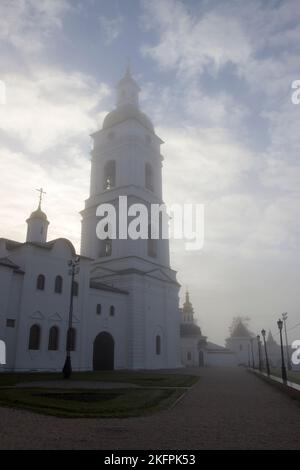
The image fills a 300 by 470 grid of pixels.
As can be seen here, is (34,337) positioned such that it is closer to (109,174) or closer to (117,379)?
(117,379)

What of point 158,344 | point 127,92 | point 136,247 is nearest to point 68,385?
point 136,247

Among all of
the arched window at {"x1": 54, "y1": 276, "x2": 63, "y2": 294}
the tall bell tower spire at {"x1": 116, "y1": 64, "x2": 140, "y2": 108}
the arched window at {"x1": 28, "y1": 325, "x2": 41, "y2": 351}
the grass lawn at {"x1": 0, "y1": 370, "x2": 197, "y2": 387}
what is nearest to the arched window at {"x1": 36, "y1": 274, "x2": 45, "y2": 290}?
the arched window at {"x1": 54, "y1": 276, "x2": 63, "y2": 294}

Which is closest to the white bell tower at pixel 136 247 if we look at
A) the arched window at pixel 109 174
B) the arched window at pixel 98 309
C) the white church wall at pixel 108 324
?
the arched window at pixel 109 174

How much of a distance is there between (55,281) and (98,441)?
93.0 ft

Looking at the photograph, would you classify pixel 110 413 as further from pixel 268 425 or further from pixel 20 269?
pixel 20 269

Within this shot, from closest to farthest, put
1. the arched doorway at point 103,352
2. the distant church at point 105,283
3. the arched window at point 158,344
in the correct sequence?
the distant church at point 105,283
the arched doorway at point 103,352
the arched window at point 158,344

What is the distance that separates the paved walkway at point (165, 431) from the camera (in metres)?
7.14

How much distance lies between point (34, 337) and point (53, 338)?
1889 mm

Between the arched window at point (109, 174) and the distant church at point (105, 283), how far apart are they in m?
0.14

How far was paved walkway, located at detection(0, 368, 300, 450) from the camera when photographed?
714 centimetres

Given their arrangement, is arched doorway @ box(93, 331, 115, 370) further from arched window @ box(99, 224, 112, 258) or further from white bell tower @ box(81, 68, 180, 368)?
arched window @ box(99, 224, 112, 258)

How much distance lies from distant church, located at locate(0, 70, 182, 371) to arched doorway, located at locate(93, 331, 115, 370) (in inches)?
3.7

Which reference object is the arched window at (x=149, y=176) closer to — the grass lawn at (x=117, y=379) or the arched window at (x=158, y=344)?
the arched window at (x=158, y=344)

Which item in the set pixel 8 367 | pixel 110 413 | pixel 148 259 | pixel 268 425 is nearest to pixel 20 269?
pixel 8 367
